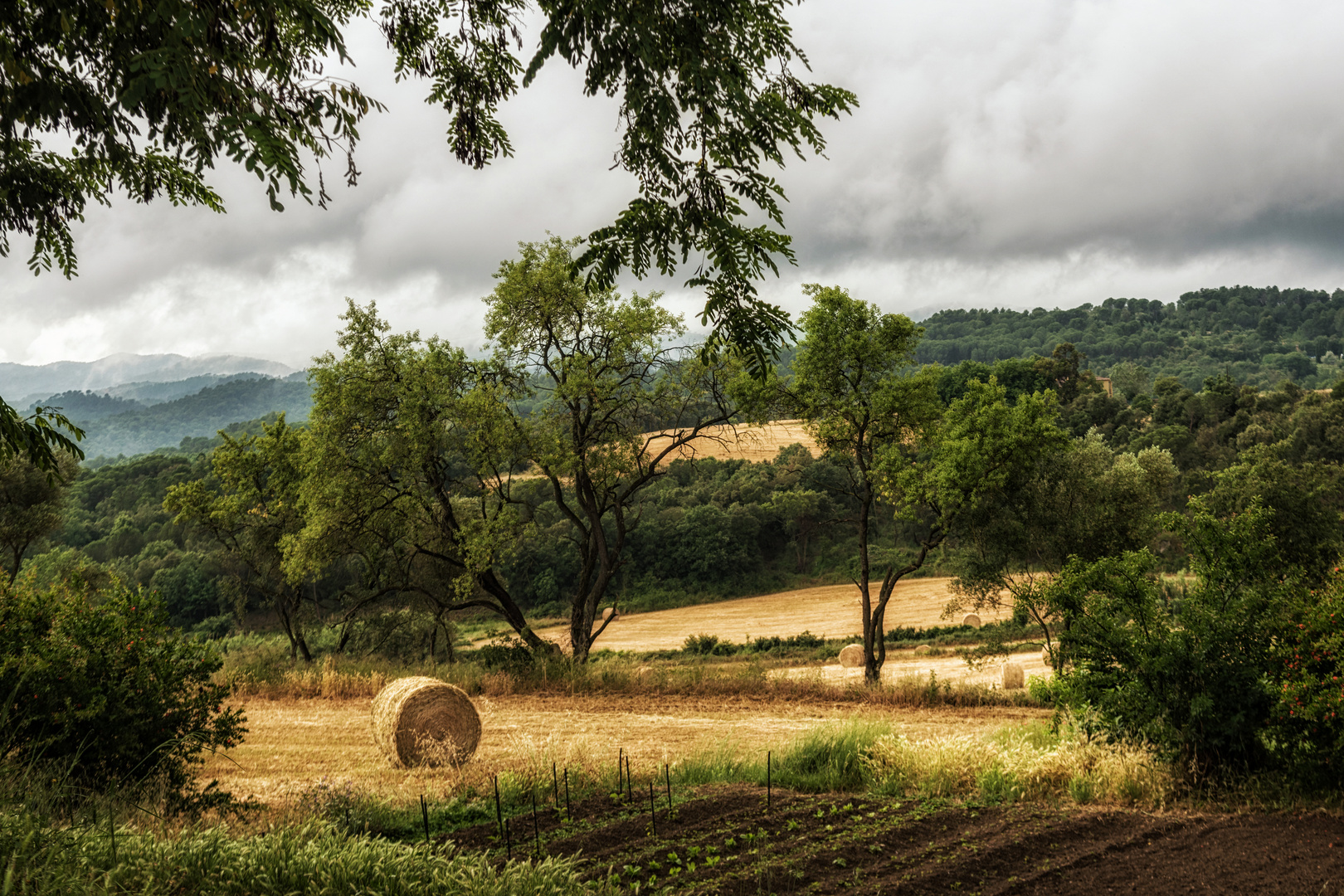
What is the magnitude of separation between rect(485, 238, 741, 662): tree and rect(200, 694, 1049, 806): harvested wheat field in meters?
4.65

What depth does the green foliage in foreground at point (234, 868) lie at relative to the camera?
3934 mm

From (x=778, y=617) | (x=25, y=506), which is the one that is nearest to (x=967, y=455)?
(x=25, y=506)

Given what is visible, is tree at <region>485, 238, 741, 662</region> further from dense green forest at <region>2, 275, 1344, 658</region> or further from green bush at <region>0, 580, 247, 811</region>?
dense green forest at <region>2, 275, 1344, 658</region>

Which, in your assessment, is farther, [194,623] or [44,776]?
[194,623]

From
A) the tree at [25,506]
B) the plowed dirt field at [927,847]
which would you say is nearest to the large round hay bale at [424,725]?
the plowed dirt field at [927,847]

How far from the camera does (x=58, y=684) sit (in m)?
6.98

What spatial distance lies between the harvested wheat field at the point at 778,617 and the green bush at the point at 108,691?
132 ft

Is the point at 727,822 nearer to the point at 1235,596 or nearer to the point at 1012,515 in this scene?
the point at 1235,596

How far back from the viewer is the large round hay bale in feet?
37.4

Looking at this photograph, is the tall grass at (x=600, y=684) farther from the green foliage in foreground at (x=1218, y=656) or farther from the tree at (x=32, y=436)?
the tree at (x=32, y=436)

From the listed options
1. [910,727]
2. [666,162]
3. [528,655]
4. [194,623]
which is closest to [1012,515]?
[910,727]

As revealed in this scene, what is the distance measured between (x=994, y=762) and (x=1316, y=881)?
3.56 metres

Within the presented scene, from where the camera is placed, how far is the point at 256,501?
89.4 feet

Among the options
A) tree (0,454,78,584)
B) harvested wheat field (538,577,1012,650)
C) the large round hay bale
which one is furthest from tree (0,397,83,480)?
harvested wheat field (538,577,1012,650)
